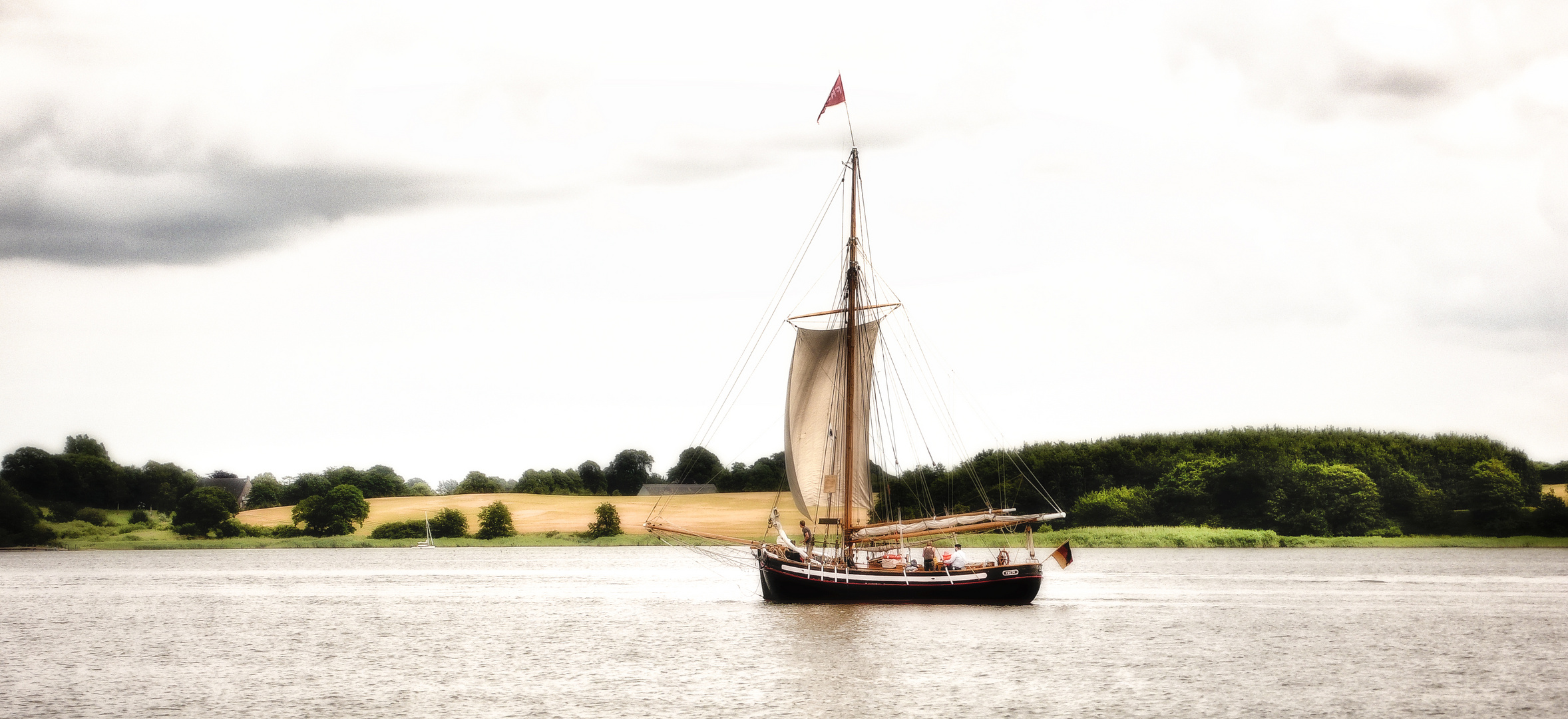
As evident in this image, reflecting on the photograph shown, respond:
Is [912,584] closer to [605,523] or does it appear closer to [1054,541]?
[1054,541]

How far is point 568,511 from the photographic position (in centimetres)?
16975

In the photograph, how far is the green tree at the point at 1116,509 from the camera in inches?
5910

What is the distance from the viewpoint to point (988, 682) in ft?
123

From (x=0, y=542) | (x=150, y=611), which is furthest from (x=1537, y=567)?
(x=0, y=542)

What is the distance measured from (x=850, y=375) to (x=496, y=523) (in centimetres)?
10724

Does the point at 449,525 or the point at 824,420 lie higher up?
the point at 824,420

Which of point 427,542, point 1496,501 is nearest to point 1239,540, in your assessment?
point 1496,501

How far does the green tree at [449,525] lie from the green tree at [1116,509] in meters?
76.3

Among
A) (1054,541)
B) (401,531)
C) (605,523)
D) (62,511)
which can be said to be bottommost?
(1054,541)

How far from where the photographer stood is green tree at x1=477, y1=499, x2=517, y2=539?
159000mm

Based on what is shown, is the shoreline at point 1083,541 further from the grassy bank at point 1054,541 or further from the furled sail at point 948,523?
the furled sail at point 948,523

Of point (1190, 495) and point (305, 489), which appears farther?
point (305, 489)

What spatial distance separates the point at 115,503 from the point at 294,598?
356 feet

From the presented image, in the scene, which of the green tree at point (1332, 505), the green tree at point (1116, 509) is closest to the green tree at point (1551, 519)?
the green tree at point (1332, 505)
